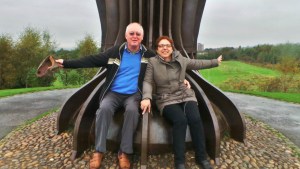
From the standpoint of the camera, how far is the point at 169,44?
3986 mm

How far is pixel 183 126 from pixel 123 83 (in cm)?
93

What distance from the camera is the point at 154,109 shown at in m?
4.39

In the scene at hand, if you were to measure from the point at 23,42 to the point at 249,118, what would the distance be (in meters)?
25.1

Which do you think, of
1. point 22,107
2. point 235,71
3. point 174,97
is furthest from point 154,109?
point 235,71

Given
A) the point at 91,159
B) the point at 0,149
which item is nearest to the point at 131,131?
the point at 91,159

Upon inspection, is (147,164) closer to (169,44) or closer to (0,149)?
(169,44)

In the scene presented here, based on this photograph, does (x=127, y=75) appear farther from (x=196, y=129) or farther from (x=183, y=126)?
(x=196, y=129)

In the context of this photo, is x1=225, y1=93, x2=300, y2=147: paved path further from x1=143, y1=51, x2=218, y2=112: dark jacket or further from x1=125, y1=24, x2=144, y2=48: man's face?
x1=125, y1=24, x2=144, y2=48: man's face

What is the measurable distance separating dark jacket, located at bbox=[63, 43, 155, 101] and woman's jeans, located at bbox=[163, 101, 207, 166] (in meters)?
0.54

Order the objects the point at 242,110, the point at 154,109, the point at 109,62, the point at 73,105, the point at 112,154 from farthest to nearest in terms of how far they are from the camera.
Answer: the point at 242,110 < the point at 73,105 < the point at 154,109 < the point at 112,154 < the point at 109,62

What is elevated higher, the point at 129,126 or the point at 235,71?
the point at 129,126

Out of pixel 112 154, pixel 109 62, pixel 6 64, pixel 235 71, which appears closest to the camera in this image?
pixel 109 62

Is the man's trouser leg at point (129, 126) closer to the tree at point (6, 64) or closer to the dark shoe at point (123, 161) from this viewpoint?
the dark shoe at point (123, 161)

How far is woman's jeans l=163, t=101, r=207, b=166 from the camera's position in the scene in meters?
3.72
